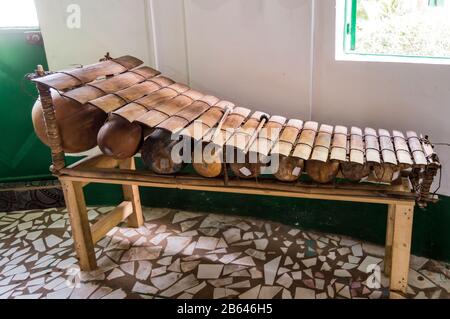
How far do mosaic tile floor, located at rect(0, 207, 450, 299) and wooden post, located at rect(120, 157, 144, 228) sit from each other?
61 mm

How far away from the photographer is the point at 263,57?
296 cm

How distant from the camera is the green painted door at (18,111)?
3551 millimetres

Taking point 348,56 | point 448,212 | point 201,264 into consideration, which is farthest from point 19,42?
point 448,212

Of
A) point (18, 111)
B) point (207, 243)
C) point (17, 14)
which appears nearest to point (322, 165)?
point (207, 243)

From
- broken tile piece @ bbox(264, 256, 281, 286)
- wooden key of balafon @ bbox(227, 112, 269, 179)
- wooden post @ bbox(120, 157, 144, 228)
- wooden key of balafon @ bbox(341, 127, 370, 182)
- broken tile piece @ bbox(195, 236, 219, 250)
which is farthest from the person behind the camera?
wooden post @ bbox(120, 157, 144, 228)

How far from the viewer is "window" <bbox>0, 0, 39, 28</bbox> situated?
356 cm

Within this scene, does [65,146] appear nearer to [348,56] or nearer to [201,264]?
[201,264]

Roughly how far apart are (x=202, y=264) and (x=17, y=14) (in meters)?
2.44

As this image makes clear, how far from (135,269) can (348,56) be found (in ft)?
6.33

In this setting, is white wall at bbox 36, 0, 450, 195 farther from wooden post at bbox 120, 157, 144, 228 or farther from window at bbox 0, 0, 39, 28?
wooden post at bbox 120, 157, 144, 228

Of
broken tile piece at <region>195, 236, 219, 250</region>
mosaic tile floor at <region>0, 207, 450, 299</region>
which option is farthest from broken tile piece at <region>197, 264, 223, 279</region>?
broken tile piece at <region>195, 236, 219, 250</region>

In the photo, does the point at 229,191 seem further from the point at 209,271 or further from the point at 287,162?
the point at 209,271

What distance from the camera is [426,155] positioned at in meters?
2.23

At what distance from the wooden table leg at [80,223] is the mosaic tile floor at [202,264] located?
9 centimetres
